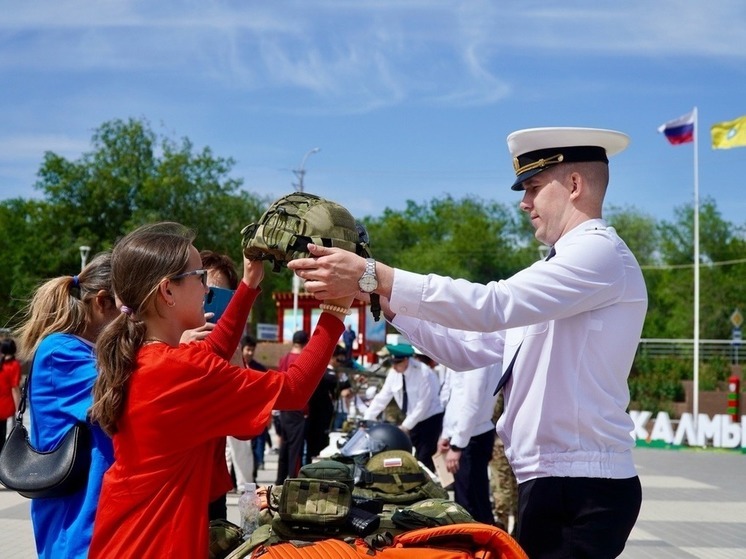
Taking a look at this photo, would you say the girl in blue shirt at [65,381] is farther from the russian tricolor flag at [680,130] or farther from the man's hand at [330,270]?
the russian tricolor flag at [680,130]

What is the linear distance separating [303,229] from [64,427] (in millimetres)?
1112

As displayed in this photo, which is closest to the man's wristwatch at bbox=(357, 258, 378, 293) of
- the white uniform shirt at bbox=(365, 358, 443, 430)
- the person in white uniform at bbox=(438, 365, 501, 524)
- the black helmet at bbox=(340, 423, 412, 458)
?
the black helmet at bbox=(340, 423, 412, 458)

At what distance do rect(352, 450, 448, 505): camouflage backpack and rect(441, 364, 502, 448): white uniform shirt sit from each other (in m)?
3.14

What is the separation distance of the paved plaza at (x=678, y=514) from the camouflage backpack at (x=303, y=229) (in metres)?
5.85

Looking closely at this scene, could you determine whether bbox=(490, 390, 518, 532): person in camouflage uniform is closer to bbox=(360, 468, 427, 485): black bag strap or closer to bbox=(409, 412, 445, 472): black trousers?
bbox=(409, 412, 445, 472): black trousers

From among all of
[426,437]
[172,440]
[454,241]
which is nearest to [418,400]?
[426,437]

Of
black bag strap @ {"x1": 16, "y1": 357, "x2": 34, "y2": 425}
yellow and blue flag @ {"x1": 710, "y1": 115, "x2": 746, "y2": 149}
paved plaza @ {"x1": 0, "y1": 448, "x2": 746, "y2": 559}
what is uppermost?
yellow and blue flag @ {"x1": 710, "y1": 115, "x2": 746, "y2": 149}

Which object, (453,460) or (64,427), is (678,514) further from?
(64,427)

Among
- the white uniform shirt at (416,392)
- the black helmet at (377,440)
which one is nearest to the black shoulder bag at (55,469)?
the black helmet at (377,440)

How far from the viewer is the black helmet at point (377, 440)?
28.2 ft

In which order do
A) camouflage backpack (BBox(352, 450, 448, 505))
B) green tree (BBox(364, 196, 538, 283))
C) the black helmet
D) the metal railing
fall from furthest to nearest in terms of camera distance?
green tree (BBox(364, 196, 538, 283)) → the metal railing → the black helmet → camouflage backpack (BBox(352, 450, 448, 505))

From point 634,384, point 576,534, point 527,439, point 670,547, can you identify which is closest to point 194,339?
point 527,439

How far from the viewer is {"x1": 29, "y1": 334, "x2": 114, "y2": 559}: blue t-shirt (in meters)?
3.31

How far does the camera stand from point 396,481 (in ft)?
17.8
